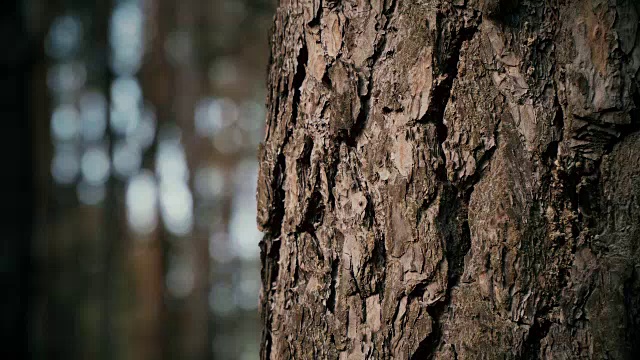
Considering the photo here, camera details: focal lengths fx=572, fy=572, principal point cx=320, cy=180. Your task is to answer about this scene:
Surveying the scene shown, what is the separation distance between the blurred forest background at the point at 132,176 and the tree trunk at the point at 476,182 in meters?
1.77

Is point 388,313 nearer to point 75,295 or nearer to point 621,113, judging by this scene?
point 621,113

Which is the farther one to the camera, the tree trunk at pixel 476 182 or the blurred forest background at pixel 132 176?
the blurred forest background at pixel 132 176

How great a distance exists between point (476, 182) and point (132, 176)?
227cm

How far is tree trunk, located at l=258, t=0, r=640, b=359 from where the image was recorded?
1.51 feet

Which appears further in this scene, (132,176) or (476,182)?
(132,176)

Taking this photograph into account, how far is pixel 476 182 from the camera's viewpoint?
0.48 metres

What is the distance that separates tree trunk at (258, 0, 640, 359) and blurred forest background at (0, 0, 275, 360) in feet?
5.81

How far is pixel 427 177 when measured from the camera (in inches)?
19.1

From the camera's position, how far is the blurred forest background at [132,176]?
233 cm

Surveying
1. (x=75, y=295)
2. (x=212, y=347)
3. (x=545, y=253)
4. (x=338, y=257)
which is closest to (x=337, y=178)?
(x=338, y=257)

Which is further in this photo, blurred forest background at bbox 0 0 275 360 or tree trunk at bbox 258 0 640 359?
blurred forest background at bbox 0 0 275 360

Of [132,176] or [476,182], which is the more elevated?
[476,182]

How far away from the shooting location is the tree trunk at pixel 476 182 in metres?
0.46

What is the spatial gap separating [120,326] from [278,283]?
7.36 feet
